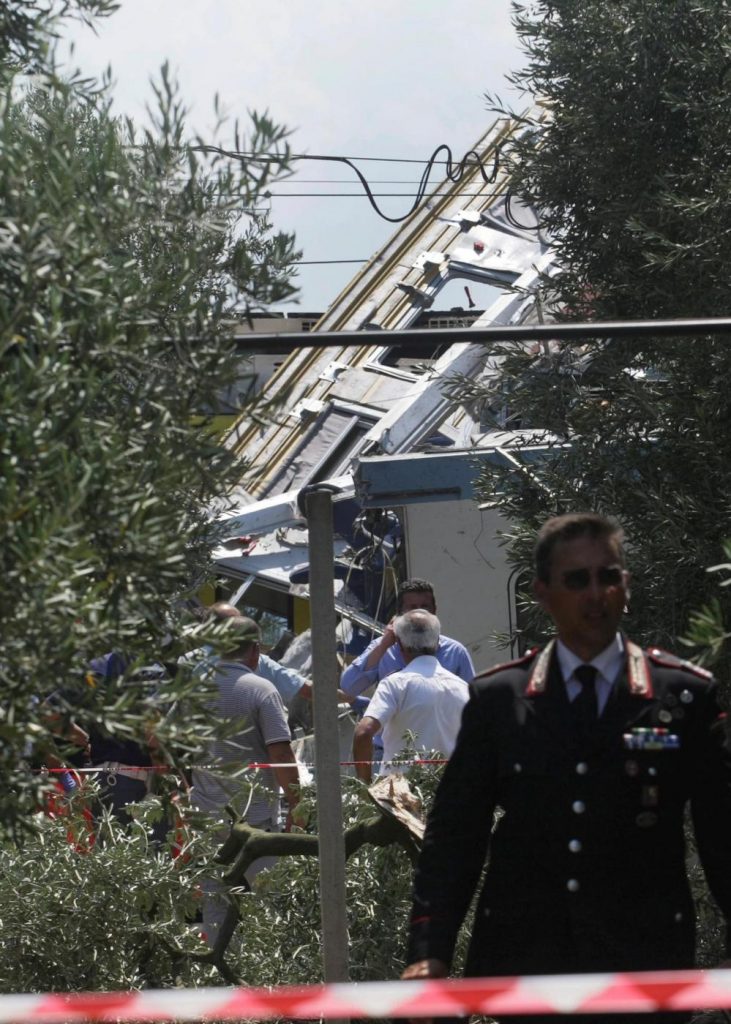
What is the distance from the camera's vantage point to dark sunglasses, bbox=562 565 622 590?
3750 mm

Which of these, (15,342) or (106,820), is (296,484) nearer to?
(106,820)

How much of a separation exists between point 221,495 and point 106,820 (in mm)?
2725

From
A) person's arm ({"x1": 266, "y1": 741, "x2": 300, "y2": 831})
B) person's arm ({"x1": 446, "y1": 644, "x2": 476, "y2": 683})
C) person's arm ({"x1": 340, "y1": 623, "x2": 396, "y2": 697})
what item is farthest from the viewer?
person's arm ({"x1": 340, "y1": 623, "x2": 396, "y2": 697})

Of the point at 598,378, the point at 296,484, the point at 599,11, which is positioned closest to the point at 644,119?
the point at 599,11

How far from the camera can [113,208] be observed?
370cm

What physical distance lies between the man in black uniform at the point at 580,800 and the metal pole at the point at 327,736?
1.57 m

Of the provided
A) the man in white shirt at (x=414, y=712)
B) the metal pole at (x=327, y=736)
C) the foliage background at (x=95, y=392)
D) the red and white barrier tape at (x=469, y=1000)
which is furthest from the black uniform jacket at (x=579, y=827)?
the man in white shirt at (x=414, y=712)

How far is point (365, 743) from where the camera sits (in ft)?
26.5

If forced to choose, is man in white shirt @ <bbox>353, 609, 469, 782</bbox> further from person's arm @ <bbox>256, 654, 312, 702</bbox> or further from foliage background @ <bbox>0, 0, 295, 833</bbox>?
foliage background @ <bbox>0, 0, 295, 833</bbox>

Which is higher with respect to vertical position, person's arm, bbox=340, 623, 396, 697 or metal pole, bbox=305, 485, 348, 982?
person's arm, bbox=340, 623, 396, 697

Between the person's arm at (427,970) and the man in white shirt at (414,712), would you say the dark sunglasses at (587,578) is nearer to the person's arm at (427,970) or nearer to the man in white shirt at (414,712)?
the person's arm at (427,970)

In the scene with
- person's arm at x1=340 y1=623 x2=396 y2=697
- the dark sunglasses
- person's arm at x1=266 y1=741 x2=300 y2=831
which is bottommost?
person's arm at x1=266 y1=741 x2=300 y2=831

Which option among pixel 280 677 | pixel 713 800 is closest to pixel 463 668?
pixel 280 677

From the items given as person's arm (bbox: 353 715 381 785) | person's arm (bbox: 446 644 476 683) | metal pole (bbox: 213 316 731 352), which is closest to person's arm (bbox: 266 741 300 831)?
person's arm (bbox: 353 715 381 785)
